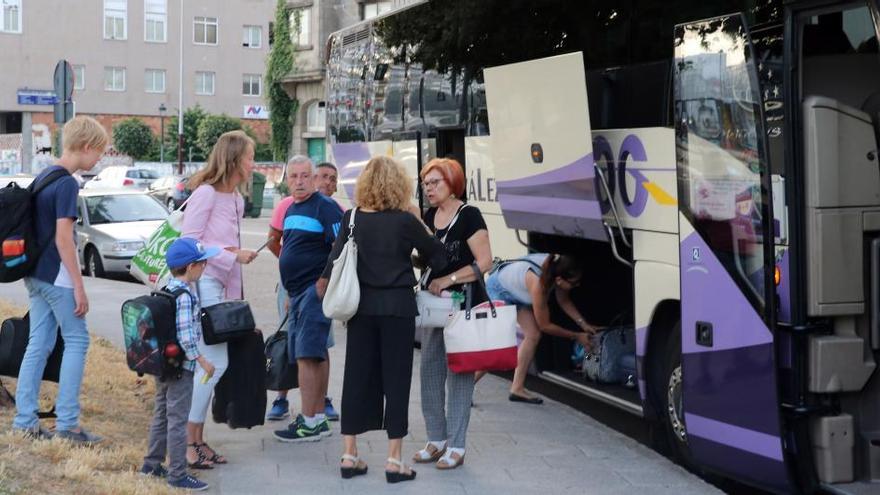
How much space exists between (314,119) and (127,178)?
8787mm

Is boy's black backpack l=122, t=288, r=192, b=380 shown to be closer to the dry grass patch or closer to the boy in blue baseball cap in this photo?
the boy in blue baseball cap

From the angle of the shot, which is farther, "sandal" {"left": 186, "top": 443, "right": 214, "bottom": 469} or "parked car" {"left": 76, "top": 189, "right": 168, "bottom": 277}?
"parked car" {"left": 76, "top": 189, "right": 168, "bottom": 277}

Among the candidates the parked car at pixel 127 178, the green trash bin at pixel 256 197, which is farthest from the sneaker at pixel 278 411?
the parked car at pixel 127 178

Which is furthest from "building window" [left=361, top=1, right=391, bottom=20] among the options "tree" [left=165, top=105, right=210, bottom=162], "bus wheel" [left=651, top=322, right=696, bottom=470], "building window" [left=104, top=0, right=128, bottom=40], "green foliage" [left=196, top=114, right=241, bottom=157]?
"bus wheel" [left=651, top=322, right=696, bottom=470]

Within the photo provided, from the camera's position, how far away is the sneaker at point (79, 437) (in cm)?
730

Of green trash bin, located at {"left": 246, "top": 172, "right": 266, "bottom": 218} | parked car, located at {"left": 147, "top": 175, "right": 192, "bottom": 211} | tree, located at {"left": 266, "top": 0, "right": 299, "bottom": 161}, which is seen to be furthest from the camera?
tree, located at {"left": 266, "top": 0, "right": 299, "bottom": 161}

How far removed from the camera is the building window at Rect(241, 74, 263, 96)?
81750 mm

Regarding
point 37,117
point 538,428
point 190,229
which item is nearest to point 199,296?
point 190,229

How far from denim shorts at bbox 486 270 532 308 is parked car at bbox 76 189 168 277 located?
37.1 ft

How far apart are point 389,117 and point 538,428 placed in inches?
219

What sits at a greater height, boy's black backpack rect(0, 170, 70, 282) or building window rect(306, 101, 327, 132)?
building window rect(306, 101, 327, 132)

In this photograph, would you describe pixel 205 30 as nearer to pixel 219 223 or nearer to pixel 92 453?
pixel 219 223

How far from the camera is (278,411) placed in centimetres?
873

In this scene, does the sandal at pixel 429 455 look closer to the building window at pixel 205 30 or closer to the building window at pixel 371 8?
the building window at pixel 371 8
